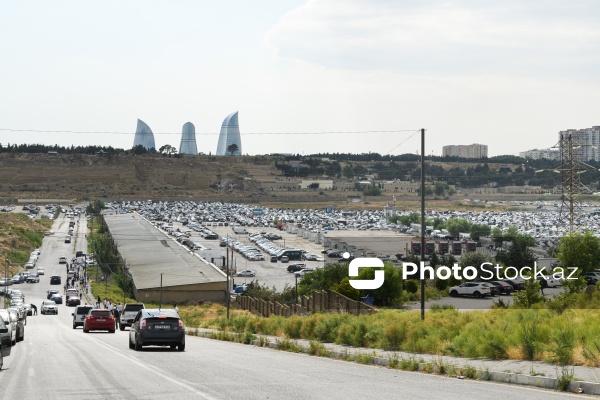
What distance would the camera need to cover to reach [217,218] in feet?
595

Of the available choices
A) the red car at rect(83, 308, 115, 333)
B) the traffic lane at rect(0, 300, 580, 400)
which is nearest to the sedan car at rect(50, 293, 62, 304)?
the red car at rect(83, 308, 115, 333)

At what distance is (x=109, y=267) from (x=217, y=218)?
8084 centimetres

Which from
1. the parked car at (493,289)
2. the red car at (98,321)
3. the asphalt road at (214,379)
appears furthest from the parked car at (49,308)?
the asphalt road at (214,379)

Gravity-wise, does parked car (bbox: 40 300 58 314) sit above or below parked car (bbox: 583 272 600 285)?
below

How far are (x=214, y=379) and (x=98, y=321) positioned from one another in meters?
26.1

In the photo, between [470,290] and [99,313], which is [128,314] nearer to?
[99,313]

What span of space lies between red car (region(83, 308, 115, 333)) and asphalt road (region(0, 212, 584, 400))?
51.3ft

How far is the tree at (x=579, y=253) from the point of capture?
61.7 metres

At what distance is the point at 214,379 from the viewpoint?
1688cm

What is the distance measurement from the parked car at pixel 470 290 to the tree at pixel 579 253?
850 centimetres

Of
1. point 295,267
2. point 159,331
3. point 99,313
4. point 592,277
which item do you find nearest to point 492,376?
point 159,331

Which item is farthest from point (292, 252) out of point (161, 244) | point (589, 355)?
point (589, 355)

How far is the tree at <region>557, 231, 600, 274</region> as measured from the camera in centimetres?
6172

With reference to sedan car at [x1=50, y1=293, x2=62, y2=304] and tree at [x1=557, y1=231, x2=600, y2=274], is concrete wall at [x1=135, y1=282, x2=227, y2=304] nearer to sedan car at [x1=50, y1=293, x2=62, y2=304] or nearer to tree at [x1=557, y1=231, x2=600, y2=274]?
sedan car at [x1=50, y1=293, x2=62, y2=304]
